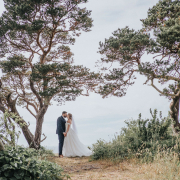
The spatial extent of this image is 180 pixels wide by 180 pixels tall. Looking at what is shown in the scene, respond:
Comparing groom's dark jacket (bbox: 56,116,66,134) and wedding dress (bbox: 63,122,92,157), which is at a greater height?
groom's dark jacket (bbox: 56,116,66,134)

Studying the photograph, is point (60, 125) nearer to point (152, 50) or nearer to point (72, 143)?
point (72, 143)

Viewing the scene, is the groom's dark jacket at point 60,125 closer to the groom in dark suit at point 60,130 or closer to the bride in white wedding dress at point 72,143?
Answer: the groom in dark suit at point 60,130

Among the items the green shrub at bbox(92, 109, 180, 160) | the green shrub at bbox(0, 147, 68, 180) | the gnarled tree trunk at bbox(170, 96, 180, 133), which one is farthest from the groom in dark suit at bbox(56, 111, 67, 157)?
the gnarled tree trunk at bbox(170, 96, 180, 133)

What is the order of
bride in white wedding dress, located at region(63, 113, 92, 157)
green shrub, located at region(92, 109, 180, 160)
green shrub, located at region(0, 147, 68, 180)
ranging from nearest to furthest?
green shrub, located at region(0, 147, 68, 180) → green shrub, located at region(92, 109, 180, 160) → bride in white wedding dress, located at region(63, 113, 92, 157)

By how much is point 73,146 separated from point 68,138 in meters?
0.50

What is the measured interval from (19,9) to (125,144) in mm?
8144

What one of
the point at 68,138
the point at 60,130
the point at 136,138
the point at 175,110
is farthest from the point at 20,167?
the point at 175,110

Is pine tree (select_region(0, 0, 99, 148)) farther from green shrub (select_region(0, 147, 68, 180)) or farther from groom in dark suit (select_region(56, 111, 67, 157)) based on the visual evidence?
green shrub (select_region(0, 147, 68, 180))

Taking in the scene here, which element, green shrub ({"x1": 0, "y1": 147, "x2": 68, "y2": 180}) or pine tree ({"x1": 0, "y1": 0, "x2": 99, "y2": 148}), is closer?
green shrub ({"x1": 0, "y1": 147, "x2": 68, "y2": 180})

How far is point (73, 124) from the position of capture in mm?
10125

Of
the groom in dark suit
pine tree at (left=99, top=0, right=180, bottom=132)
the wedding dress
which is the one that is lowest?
the wedding dress

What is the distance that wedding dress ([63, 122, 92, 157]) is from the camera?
9930 mm

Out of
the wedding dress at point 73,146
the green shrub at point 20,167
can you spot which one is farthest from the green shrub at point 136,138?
the green shrub at point 20,167

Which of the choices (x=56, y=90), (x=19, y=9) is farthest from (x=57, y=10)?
(x=56, y=90)
